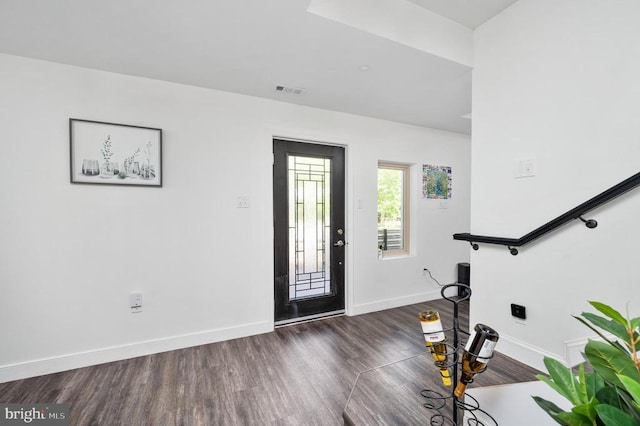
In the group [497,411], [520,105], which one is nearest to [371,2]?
[520,105]

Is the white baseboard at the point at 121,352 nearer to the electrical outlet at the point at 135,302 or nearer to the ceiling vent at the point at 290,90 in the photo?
the electrical outlet at the point at 135,302

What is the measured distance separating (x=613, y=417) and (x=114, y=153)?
3011 mm

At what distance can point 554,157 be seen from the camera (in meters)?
1.78

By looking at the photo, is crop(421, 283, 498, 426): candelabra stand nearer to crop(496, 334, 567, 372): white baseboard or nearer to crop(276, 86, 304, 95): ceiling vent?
crop(496, 334, 567, 372): white baseboard

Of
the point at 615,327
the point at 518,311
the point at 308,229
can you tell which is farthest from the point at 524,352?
the point at 308,229

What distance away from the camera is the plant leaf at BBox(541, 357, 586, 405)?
483 mm

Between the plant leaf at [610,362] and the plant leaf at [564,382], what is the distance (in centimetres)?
4

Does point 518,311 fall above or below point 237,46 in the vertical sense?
below

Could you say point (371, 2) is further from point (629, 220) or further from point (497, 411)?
point (497, 411)

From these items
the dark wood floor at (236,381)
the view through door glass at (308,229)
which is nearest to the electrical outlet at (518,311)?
the dark wood floor at (236,381)

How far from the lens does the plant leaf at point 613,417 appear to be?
15.8 inches

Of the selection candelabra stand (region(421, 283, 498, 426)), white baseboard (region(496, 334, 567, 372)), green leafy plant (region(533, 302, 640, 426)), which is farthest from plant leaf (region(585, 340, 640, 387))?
white baseboard (region(496, 334, 567, 372))

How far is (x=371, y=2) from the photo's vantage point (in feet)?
6.02

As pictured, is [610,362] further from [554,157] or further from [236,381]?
[236,381]
